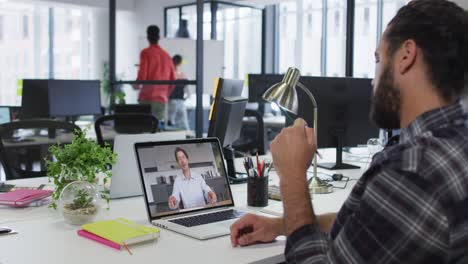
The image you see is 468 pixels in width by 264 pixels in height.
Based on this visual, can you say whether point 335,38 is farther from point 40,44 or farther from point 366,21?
point 40,44

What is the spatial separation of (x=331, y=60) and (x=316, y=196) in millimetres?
6073

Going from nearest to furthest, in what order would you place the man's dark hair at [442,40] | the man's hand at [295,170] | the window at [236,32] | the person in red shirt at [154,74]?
1. the man's dark hair at [442,40]
2. the man's hand at [295,170]
3. the person in red shirt at [154,74]
4. the window at [236,32]

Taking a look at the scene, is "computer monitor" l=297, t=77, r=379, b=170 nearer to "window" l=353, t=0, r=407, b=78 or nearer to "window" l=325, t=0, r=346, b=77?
"window" l=353, t=0, r=407, b=78

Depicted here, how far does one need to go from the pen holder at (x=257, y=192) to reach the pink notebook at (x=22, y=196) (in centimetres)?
72

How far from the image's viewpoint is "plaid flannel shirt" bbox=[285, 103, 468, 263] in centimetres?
93

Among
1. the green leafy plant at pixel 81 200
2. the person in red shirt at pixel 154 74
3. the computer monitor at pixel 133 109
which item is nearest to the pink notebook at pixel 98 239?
the green leafy plant at pixel 81 200

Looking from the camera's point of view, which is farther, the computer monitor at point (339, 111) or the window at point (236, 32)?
the window at point (236, 32)

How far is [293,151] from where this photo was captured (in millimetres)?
1286

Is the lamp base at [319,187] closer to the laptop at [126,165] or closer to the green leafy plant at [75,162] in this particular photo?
the laptop at [126,165]

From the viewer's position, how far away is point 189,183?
1709mm

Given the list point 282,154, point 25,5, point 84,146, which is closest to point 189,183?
point 84,146

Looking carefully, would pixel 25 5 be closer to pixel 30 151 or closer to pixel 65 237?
pixel 30 151

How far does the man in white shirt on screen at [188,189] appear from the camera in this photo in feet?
5.49

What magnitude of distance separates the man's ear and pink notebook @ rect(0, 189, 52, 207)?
133 centimetres
